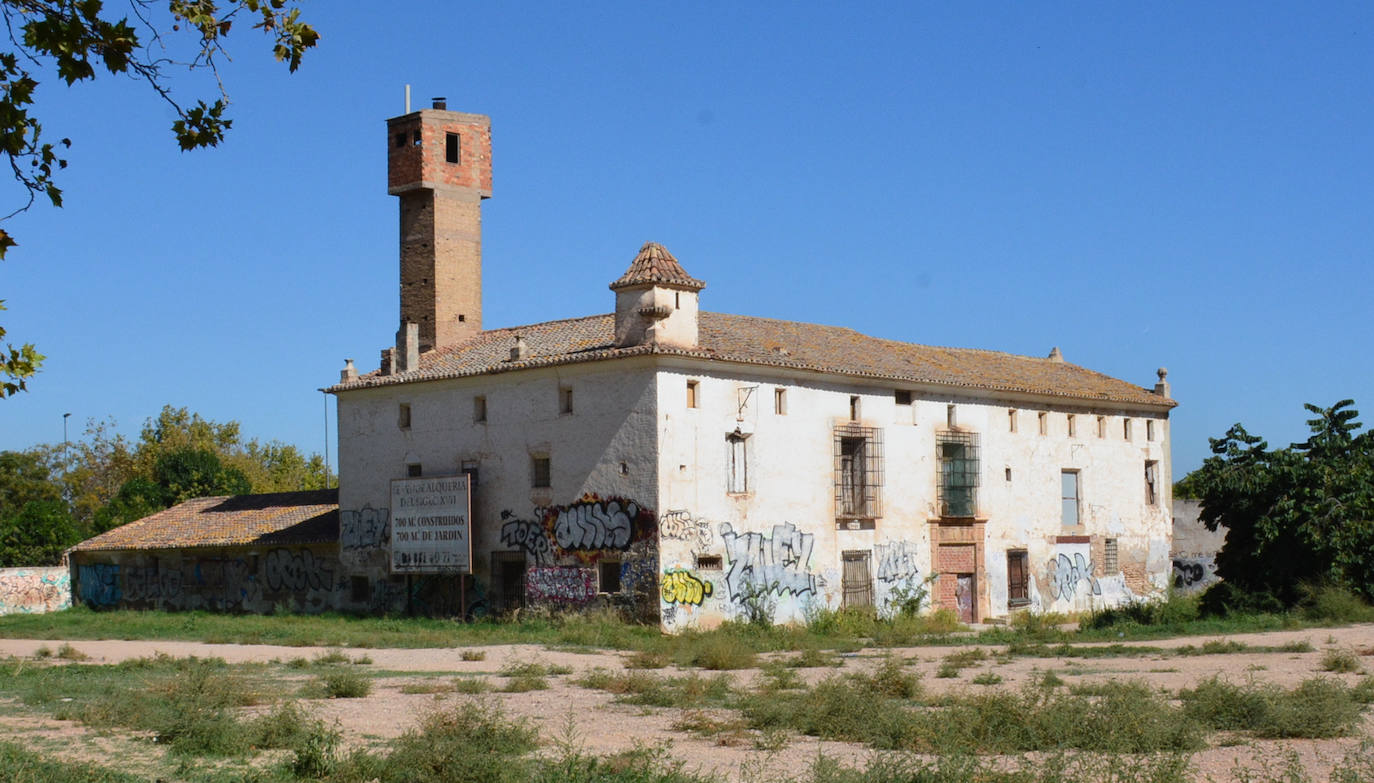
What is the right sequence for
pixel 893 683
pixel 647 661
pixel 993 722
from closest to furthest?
pixel 993 722, pixel 893 683, pixel 647 661

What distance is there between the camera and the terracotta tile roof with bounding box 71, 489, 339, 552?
39.8 meters

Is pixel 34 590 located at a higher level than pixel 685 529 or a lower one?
lower

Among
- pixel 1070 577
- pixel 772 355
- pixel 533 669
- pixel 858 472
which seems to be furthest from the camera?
pixel 1070 577

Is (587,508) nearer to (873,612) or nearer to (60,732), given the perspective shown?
(873,612)

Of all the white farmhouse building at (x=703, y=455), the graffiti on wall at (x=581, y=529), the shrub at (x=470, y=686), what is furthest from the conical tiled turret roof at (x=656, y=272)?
the shrub at (x=470, y=686)

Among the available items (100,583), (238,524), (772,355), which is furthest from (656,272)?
(100,583)

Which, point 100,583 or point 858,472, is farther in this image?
point 100,583

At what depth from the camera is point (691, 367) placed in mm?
32219

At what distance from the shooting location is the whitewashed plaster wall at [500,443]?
1256 inches

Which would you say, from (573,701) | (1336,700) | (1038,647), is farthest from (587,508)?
(1336,700)

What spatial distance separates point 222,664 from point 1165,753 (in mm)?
15122

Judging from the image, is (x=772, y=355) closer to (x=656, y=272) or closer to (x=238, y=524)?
(x=656, y=272)

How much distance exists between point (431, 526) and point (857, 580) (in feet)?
33.4

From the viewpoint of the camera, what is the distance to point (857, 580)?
35156 millimetres
